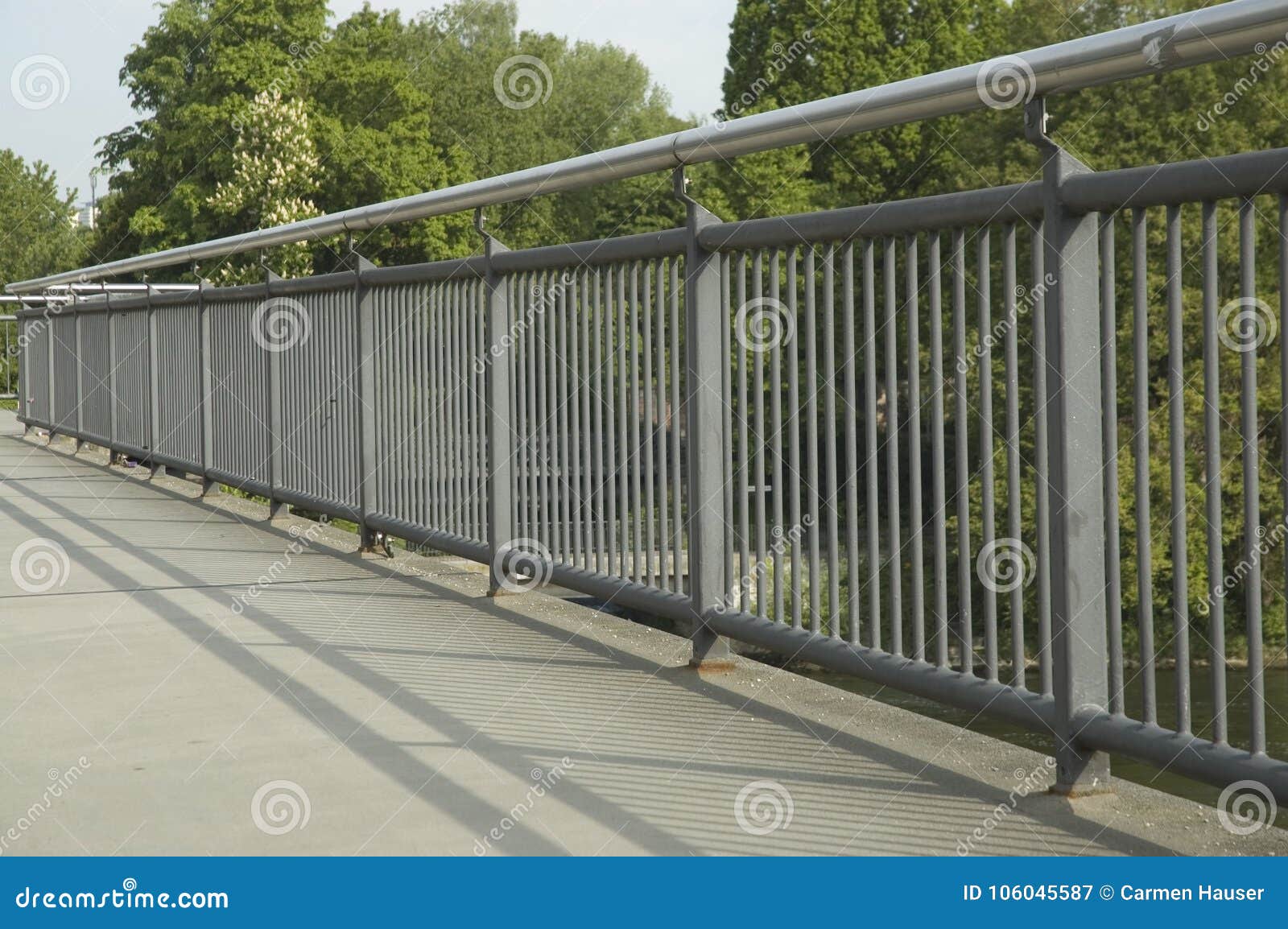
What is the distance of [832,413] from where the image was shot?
15.2ft

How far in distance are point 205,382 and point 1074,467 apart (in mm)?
8810

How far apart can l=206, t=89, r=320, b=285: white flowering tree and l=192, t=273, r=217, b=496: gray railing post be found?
3250 cm

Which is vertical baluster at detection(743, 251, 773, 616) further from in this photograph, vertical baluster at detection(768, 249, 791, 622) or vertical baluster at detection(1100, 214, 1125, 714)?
vertical baluster at detection(1100, 214, 1125, 714)

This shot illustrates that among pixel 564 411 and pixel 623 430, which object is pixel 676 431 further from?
pixel 564 411

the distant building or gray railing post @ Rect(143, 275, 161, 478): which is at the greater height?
the distant building

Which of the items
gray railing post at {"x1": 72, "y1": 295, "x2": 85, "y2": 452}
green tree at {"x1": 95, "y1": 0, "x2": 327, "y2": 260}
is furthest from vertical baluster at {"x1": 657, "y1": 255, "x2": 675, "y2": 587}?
green tree at {"x1": 95, "y1": 0, "x2": 327, "y2": 260}

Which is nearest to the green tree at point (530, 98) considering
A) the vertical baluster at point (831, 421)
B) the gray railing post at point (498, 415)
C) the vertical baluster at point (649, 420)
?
the gray railing post at point (498, 415)

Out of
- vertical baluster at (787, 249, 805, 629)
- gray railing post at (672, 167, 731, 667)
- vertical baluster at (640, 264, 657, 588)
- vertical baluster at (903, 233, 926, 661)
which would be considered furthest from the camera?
vertical baluster at (640, 264, 657, 588)

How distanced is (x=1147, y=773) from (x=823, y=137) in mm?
24794

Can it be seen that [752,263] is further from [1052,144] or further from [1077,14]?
[1077,14]

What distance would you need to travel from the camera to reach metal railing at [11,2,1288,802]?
3410 millimetres

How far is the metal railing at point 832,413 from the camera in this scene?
341 centimetres

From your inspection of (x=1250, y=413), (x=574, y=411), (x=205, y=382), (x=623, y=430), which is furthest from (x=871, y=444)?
(x=205, y=382)
